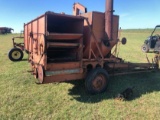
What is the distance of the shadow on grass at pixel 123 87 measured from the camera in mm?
5559

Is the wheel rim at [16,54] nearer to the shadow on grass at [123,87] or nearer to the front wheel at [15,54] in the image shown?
the front wheel at [15,54]

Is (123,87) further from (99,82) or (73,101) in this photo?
(73,101)

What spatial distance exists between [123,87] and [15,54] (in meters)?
7.36

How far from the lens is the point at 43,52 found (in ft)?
15.8

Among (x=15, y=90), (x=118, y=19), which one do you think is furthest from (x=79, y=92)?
(x=118, y=19)

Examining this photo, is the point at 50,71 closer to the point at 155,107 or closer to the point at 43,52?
the point at 43,52

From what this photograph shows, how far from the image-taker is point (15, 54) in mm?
11656

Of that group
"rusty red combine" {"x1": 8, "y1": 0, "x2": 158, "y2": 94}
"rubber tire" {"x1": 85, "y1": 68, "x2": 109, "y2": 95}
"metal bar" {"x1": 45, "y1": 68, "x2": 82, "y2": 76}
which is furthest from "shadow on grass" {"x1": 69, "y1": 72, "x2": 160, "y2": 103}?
"metal bar" {"x1": 45, "y1": 68, "x2": 82, "y2": 76}

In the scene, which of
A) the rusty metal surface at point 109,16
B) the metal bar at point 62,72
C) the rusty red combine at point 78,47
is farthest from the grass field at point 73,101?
the rusty metal surface at point 109,16

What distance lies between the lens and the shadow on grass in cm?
556

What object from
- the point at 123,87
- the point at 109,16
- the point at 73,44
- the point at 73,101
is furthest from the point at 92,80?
the point at 109,16

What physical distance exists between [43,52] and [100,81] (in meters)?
1.91

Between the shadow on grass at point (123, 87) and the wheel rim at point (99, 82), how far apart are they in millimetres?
209

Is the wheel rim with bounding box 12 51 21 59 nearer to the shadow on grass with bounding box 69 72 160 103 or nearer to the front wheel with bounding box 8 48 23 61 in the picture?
the front wheel with bounding box 8 48 23 61
